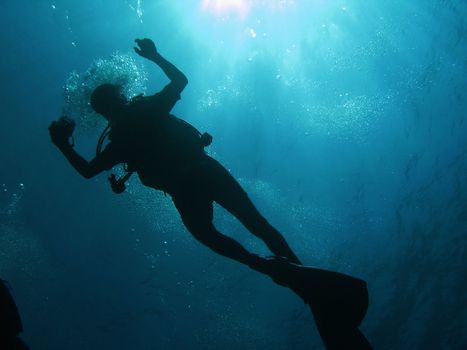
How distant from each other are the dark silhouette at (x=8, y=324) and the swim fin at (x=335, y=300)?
2.06 m

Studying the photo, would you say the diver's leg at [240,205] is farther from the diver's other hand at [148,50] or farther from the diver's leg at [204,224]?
the diver's other hand at [148,50]

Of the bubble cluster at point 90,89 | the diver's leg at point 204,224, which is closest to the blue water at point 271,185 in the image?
the bubble cluster at point 90,89

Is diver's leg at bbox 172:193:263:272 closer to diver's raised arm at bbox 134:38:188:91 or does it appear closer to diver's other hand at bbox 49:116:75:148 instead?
diver's raised arm at bbox 134:38:188:91

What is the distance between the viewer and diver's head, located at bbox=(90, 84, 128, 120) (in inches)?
172

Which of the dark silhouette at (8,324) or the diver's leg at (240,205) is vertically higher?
the diver's leg at (240,205)

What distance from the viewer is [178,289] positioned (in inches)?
904

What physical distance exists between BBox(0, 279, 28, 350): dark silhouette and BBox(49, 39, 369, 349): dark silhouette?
1.67 m

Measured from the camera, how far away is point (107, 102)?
4371 millimetres

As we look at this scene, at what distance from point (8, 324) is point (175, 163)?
6.59 feet

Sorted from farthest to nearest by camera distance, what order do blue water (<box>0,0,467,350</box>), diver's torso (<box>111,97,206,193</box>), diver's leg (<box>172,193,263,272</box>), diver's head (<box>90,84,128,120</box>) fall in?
blue water (<box>0,0,467,350</box>), diver's head (<box>90,84,128,120</box>), diver's torso (<box>111,97,206,193</box>), diver's leg (<box>172,193,263,272</box>)

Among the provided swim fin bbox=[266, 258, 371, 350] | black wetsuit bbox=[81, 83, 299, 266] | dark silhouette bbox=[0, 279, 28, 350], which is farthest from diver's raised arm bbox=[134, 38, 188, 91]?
dark silhouette bbox=[0, 279, 28, 350]

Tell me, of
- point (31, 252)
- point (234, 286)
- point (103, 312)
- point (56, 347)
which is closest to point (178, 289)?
point (234, 286)

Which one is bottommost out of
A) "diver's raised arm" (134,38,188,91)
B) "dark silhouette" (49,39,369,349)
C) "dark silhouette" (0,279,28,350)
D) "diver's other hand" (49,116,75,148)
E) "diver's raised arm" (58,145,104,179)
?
"dark silhouette" (0,279,28,350)

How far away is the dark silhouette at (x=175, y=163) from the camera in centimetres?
379
